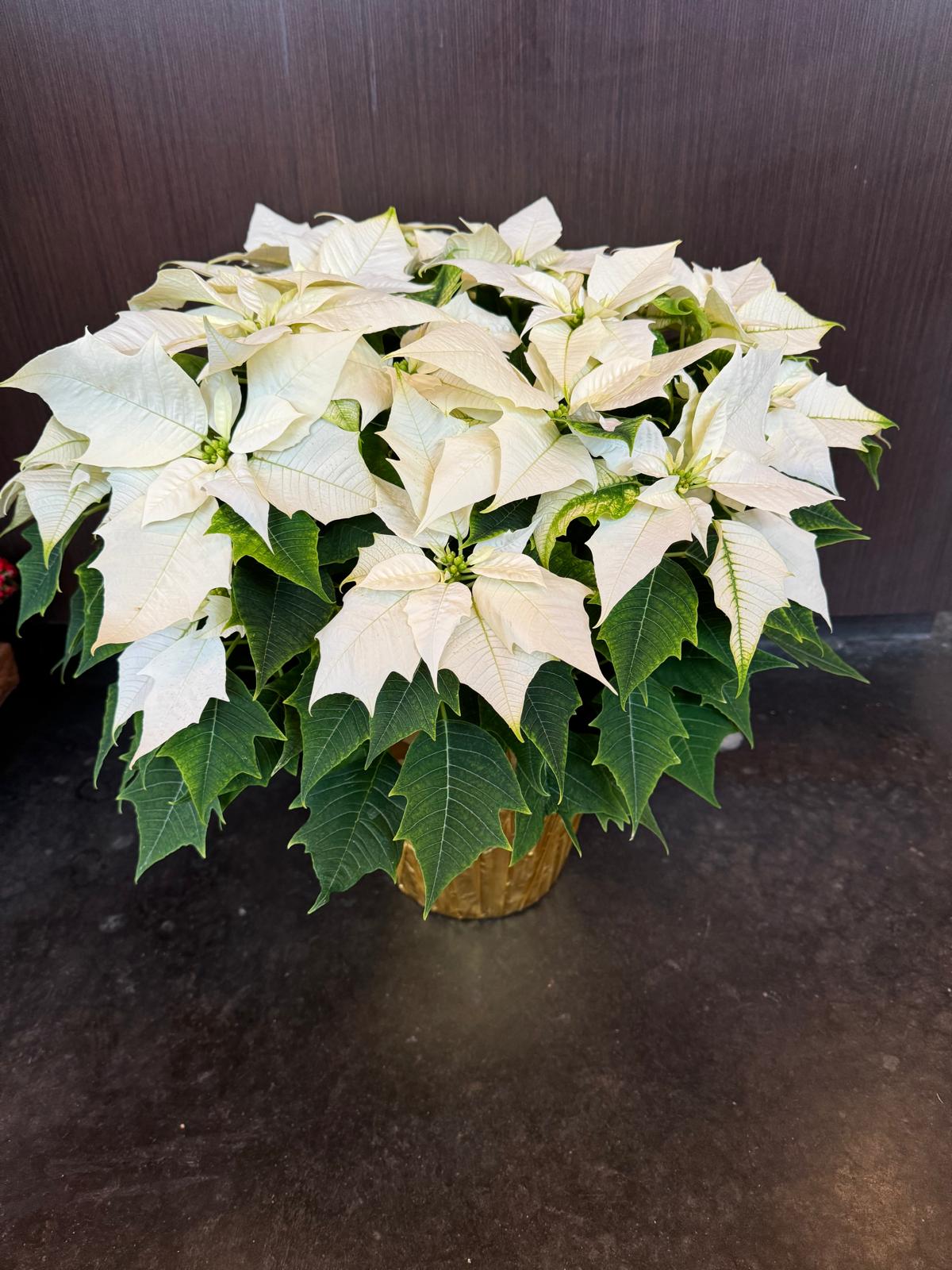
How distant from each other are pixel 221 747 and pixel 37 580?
21 centimetres

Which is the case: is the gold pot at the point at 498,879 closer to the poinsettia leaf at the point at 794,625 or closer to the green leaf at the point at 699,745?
the green leaf at the point at 699,745

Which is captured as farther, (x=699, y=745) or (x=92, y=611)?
(x=699, y=745)

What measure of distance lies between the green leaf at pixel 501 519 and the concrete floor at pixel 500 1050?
0.54 metres

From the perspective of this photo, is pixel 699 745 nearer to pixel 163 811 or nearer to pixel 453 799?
pixel 453 799

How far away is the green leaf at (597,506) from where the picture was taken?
1.69ft

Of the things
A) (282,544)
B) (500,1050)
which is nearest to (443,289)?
(282,544)

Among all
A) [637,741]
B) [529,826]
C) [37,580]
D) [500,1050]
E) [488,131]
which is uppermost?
[488,131]

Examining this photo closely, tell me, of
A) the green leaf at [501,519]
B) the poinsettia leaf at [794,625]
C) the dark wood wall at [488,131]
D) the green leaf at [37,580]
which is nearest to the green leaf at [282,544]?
the green leaf at [501,519]

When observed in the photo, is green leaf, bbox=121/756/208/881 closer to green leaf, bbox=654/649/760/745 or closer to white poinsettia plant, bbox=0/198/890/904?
Result: white poinsettia plant, bbox=0/198/890/904

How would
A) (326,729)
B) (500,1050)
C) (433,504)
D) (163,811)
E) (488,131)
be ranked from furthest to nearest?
(488,131) < (500,1050) < (163,811) < (326,729) < (433,504)

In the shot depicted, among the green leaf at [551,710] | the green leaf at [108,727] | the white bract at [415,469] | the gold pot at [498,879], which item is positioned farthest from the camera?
the gold pot at [498,879]

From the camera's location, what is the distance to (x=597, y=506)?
0.52m

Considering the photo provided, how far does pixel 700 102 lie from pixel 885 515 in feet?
2.12

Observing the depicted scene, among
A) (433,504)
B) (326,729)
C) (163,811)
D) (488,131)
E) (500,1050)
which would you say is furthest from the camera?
(488,131)
